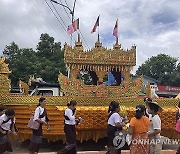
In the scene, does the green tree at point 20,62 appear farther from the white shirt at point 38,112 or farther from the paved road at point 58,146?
the white shirt at point 38,112

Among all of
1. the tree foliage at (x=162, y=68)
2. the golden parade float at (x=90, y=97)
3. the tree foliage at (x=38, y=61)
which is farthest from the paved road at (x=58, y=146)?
the tree foliage at (x=162, y=68)

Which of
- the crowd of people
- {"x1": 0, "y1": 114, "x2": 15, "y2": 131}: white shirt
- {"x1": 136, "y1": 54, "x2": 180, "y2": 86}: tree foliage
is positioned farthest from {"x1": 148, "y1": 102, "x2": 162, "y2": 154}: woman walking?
{"x1": 136, "y1": 54, "x2": 180, "y2": 86}: tree foliage

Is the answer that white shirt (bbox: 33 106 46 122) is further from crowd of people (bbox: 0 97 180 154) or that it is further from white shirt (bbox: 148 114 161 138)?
white shirt (bbox: 148 114 161 138)

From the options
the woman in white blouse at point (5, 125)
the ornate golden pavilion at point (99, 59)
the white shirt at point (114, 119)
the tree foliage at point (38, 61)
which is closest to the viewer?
the white shirt at point (114, 119)

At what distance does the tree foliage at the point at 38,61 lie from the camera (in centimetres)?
2594

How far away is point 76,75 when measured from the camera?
8875mm

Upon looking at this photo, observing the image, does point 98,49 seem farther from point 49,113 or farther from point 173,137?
point 173,137

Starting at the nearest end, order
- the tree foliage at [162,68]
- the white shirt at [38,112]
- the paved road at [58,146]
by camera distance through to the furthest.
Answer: the white shirt at [38,112] < the paved road at [58,146] < the tree foliage at [162,68]

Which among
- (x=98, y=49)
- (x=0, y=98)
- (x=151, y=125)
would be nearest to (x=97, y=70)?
(x=98, y=49)

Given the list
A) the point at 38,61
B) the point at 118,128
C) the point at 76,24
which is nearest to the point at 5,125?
the point at 118,128

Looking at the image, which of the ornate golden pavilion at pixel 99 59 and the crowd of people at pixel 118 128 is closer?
the crowd of people at pixel 118 128

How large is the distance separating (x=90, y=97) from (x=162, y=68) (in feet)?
129

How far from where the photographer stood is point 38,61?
26469 mm

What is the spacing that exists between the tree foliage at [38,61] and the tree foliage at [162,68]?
72.6 ft
